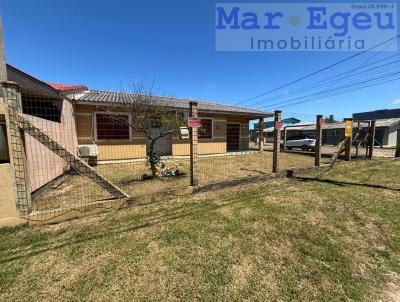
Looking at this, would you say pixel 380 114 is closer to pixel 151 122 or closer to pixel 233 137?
pixel 233 137

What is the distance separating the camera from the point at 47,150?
5742mm

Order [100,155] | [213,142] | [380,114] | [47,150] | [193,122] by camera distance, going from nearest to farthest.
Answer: [193,122]
[47,150]
[100,155]
[213,142]
[380,114]

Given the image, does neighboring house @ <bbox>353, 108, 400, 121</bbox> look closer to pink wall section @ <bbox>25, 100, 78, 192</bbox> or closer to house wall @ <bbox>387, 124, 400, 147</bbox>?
house wall @ <bbox>387, 124, 400, 147</bbox>

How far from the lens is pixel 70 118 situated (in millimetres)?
8359

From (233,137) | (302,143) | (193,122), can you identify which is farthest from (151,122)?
(302,143)

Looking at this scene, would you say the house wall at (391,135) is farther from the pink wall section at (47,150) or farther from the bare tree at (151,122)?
the pink wall section at (47,150)

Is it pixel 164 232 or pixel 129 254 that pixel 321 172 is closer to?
pixel 164 232

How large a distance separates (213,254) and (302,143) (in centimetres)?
1884

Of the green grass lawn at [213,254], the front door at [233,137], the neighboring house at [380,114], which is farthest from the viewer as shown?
the neighboring house at [380,114]

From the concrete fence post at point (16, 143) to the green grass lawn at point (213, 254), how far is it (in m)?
0.53

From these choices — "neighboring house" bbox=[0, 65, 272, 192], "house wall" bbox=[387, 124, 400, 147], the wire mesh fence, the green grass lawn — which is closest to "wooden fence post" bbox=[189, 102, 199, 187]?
the wire mesh fence

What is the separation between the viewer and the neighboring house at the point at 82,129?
5035mm

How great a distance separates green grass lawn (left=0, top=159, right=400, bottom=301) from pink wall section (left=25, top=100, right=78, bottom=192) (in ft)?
6.39

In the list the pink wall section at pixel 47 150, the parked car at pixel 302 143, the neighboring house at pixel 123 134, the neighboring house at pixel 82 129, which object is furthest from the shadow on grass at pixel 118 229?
the parked car at pixel 302 143
